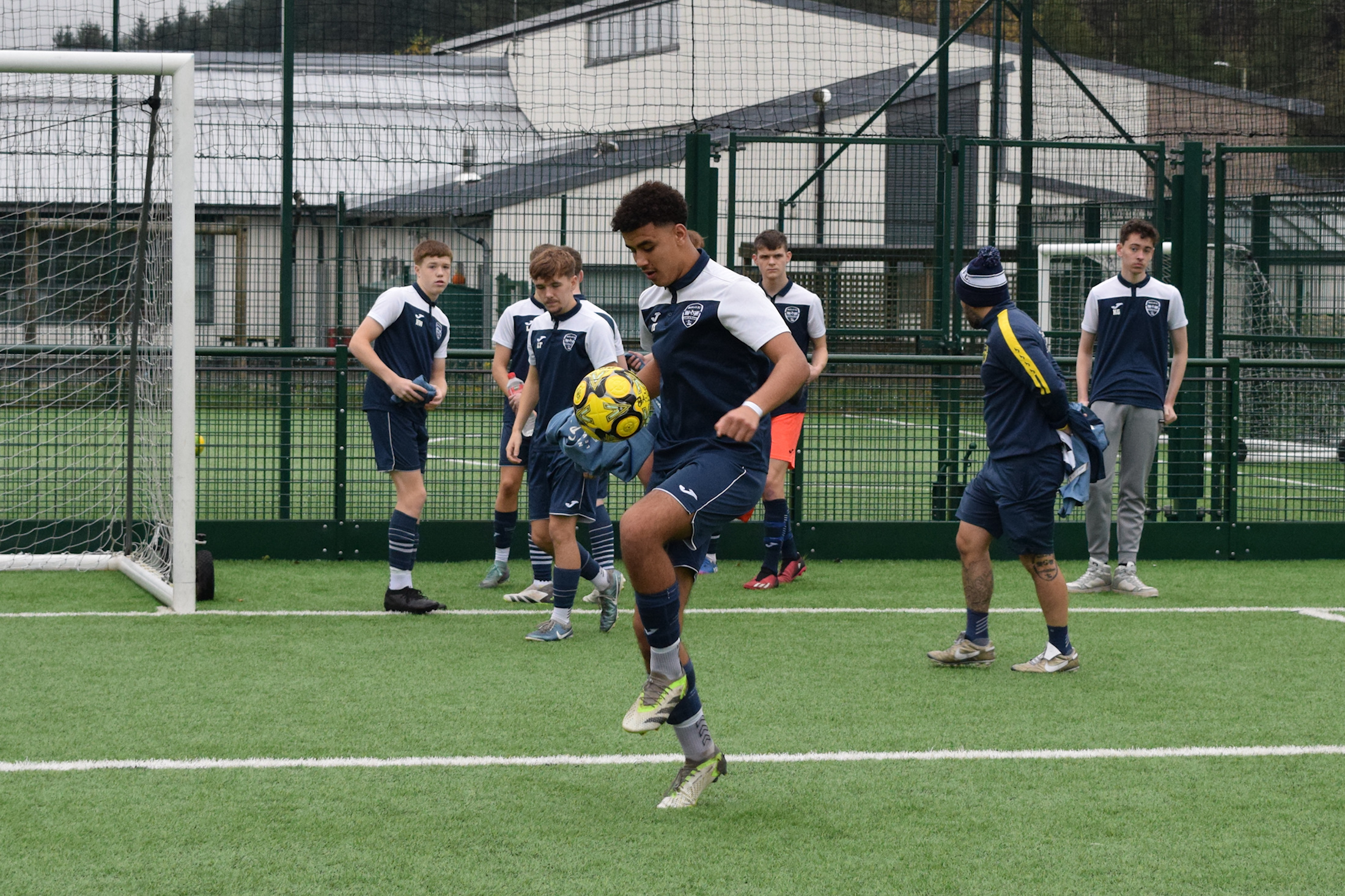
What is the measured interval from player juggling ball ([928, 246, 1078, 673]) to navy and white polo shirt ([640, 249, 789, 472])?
6.30 ft

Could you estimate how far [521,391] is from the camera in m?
7.86

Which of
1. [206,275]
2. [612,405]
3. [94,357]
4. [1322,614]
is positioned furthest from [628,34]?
[612,405]

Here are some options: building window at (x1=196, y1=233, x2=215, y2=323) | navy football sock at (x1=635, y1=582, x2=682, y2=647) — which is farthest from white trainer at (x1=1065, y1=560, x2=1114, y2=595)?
building window at (x1=196, y1=233, x2=215, y2=323)

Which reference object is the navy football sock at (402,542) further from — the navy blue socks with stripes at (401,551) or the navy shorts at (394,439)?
the navy shorts at (394,439)

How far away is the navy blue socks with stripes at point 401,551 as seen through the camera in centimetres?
792

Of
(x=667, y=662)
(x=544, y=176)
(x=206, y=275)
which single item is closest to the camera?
(x=667, y=662)

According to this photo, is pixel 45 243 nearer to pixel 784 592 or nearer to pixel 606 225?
pixel 606 225

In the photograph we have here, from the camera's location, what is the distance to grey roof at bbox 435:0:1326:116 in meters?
17.5

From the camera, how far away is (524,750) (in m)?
5.07

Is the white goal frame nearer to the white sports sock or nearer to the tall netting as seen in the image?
the tall netting

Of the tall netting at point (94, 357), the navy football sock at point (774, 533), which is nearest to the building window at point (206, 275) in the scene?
the tall netting at point (94, 357)

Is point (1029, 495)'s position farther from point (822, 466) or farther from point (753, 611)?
point (822, 466)

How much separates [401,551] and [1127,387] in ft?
14.6

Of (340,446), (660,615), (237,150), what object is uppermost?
(237,150)
